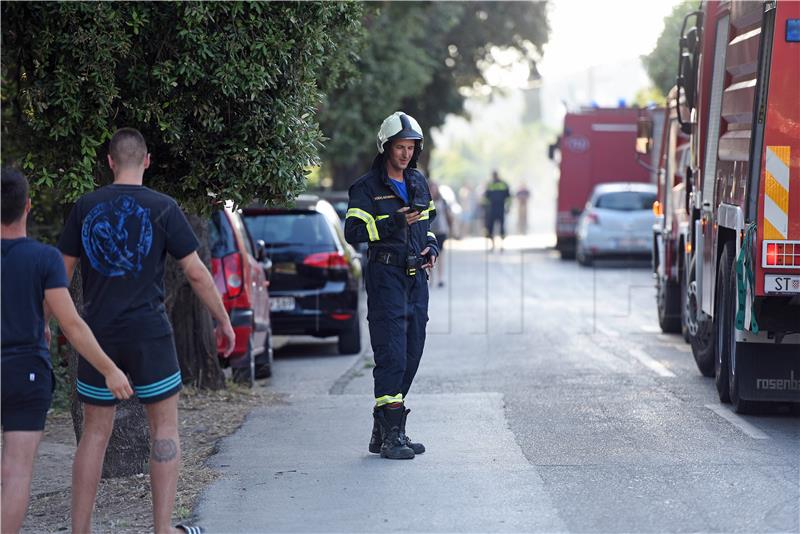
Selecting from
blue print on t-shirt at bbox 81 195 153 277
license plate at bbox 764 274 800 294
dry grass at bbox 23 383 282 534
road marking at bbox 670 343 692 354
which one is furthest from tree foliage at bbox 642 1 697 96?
blue print on t-shirt at bbox 81 195 153 277

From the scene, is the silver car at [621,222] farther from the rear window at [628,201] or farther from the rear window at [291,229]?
the rear window at [291,229]

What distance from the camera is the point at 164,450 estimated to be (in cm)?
596

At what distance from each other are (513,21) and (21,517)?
120ft

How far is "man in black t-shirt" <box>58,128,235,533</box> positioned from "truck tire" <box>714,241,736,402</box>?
179 inches

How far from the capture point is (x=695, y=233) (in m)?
11.7

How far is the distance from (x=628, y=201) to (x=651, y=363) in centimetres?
1554

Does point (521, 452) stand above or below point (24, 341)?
below

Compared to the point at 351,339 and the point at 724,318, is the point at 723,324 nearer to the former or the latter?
the point at 724,318

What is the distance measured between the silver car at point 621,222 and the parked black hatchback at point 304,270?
1439cm

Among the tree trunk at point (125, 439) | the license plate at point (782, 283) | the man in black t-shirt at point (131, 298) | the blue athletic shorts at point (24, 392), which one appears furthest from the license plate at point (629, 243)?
the blue athletic shorts at point (24, 392)

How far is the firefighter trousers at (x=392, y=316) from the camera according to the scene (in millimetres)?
8062

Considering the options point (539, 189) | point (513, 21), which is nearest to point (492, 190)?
point (513, 21)

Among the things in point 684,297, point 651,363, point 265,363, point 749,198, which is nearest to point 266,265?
point 265,363

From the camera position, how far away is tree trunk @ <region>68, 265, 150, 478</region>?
25.4 ft
